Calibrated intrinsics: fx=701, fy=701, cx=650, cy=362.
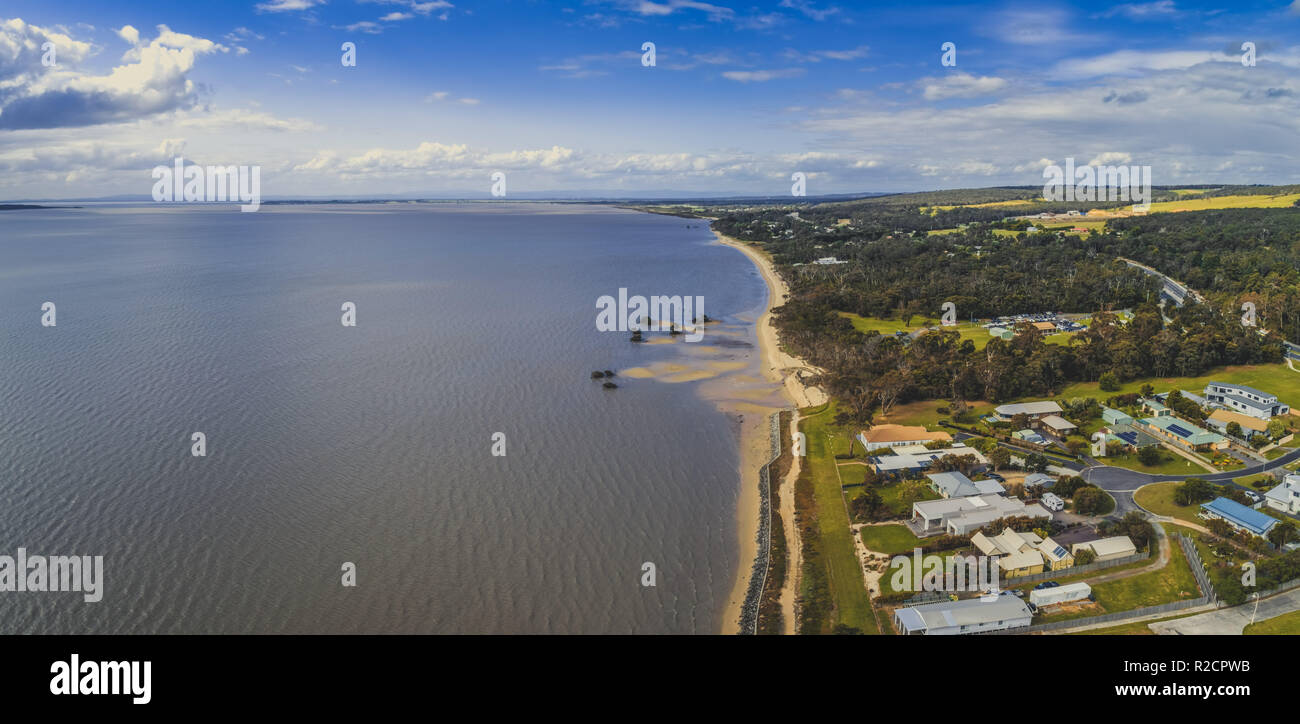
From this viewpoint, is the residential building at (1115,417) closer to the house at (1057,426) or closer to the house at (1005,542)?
the house at (1057,426)

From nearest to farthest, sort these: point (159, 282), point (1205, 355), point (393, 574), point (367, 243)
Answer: point (393, 574)
point (1205, 355)
point (159, 282)
point (367, 243)

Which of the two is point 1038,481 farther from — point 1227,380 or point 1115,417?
point 1227,380

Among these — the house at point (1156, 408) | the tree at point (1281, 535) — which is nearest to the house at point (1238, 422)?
the house at point (1156, 408)

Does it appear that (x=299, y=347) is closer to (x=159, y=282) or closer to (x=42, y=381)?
(x=42, y=381)

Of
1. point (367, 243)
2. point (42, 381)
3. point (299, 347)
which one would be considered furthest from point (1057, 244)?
point (367, 243)

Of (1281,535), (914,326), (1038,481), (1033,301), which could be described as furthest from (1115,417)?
(1033,301)

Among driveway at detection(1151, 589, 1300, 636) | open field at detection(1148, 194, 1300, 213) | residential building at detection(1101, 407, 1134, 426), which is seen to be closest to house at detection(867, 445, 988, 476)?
residential building at detection(1101, 407, 1134, 426)
